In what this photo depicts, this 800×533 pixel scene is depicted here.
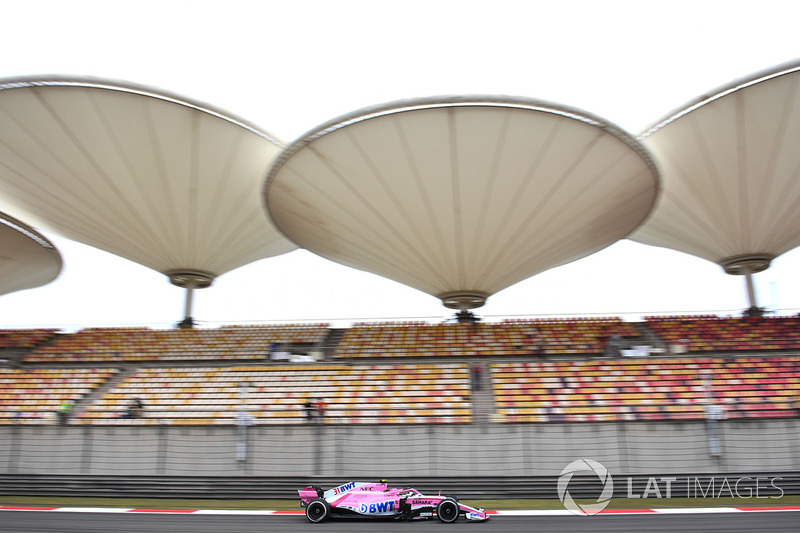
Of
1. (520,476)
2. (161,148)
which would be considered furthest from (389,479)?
(161,148)

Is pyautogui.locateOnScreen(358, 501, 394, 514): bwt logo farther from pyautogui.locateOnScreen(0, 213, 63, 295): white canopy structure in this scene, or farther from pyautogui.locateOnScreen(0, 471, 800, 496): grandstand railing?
pyautogui.locateOnScreen(0, 213, 63, 295): white canopy structure

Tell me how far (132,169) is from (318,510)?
13.9 metres

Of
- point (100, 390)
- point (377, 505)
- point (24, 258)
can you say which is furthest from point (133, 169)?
point (377, 505)

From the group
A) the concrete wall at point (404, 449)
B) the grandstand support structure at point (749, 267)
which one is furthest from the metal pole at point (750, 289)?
the concrete wall at point (404, 449)

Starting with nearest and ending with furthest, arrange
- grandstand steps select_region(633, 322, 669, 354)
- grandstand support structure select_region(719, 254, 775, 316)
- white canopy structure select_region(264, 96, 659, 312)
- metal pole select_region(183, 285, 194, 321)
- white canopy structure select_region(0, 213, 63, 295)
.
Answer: white canopy structure select_region(264, 96, 659, 312) < grandstand steps select_region(633, 322, 669, 354) < white canopy structure select_region(0, 213, 63, 295) < grandstand support structure select_region(719, 254, 775, 316) < metal pole select_region(183, 285, 194, 321)

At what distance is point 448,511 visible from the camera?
34.6 ft

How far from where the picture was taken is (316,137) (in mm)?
16922

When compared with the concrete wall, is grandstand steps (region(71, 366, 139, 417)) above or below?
above

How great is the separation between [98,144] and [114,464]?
31.5 ft

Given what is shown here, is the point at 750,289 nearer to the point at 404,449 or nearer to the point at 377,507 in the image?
the point at 404,449

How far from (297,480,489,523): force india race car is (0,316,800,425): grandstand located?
5118mm

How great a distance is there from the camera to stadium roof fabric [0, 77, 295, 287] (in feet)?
56.4

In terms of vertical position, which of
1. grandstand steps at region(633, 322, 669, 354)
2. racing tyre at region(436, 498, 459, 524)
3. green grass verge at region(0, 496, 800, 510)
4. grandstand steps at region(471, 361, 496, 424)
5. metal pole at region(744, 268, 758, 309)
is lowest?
green grass verge at region(0, 496, 800, 510)

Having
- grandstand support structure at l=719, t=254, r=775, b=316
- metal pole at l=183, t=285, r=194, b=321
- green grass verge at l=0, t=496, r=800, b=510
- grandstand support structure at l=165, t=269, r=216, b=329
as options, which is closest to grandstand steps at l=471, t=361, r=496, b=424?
green grass verge at l=0, t=496, r=800, b=510
